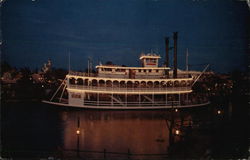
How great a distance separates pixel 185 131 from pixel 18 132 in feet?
18.7

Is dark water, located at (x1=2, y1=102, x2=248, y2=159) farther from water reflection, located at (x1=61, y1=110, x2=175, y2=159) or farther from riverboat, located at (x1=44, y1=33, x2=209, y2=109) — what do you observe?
riverboat, located at (x1=44, y1=33, x2=209, y2=109)

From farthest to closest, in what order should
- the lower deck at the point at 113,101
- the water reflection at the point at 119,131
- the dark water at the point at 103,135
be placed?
1. the lower deck at the point at 113,101
2. the water reflection at the point at 119,131
3. the dark water at the point at 103,135

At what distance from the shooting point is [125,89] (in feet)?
39.1

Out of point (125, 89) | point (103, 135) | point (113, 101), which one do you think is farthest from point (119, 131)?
point (113, 101)

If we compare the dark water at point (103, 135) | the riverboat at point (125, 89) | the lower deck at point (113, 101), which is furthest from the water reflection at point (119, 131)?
the riverboat at point (125, 89)

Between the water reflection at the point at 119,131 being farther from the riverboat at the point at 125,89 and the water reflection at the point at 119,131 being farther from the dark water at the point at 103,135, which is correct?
the riverboat at the point at 125,89

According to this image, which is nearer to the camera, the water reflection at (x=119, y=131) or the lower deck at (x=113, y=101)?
the water reflection at (x=119, y=131)

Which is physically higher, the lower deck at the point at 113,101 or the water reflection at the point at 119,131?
the lower deck at the point at 113,101

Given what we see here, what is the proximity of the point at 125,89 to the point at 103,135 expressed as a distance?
472 cm

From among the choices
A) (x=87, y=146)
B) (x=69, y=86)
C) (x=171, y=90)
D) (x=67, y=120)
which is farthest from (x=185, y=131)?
(x=69, y=86)

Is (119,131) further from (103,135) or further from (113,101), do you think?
(113,101)

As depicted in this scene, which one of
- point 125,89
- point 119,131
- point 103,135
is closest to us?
point 103,135

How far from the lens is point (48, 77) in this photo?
2252cm

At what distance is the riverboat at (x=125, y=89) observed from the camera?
454 inches
